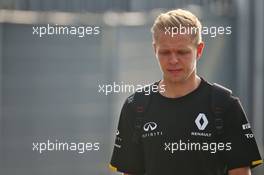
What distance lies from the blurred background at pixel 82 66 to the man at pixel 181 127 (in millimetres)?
130

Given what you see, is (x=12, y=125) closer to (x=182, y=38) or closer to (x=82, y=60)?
(x=82, y=60)

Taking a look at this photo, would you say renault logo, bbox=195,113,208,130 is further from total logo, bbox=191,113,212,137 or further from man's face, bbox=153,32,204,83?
man's face, bbox=153,32,204,83

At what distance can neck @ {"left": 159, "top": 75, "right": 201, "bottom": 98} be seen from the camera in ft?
4.86

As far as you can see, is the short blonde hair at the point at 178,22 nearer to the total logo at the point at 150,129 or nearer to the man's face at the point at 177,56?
the man's face at the point at 177,56

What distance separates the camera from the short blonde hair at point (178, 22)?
1.49m

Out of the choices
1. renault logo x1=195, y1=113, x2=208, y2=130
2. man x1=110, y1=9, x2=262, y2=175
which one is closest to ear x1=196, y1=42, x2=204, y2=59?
man x1=110, y1=9, x2=262, y2=175

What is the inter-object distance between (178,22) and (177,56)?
106 mm

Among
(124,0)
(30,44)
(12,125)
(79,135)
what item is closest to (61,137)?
(79,135)

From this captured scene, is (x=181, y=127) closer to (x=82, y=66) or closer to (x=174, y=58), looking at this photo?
(x=174, y=58)

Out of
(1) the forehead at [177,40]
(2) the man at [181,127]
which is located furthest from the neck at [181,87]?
(1) the forehead at [177,40]

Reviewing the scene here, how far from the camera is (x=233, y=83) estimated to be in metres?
1.63

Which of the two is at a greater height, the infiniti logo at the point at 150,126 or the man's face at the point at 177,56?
the man's face at the point at 177,56

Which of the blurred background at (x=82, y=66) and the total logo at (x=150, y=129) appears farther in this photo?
the blurred background at (x=82, y=66)

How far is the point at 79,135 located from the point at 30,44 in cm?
34
